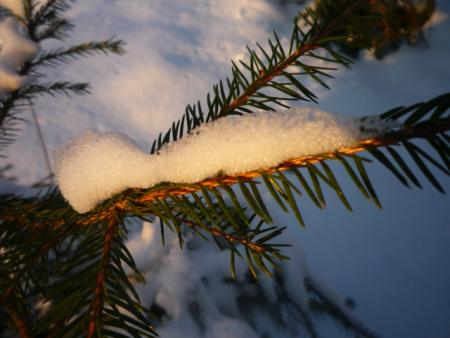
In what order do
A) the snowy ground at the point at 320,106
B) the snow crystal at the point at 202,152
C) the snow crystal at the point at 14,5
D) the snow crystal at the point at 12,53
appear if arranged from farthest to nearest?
the snowy ground at the point at 320,106 < the snow crystal at the point at 14,5 < the snow crystal at the point at 12,53 < the snow crystal at the point at 202,152

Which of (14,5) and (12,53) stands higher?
(14,5)

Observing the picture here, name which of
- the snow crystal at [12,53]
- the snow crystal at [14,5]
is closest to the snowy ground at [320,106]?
the snow crystal at [12,53]

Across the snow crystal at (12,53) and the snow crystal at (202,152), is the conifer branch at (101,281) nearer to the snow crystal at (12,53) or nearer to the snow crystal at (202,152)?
the snow crystal at (202,152)

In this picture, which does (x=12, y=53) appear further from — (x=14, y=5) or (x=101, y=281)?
(x=101, y=281)

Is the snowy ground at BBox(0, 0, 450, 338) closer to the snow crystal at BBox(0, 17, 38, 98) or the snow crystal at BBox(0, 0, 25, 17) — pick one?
the snow crystal at BBox(0, 17, 38, 98)

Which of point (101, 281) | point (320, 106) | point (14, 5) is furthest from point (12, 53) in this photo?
point (320, 106)

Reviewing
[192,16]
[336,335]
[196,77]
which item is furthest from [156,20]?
[336,335]
